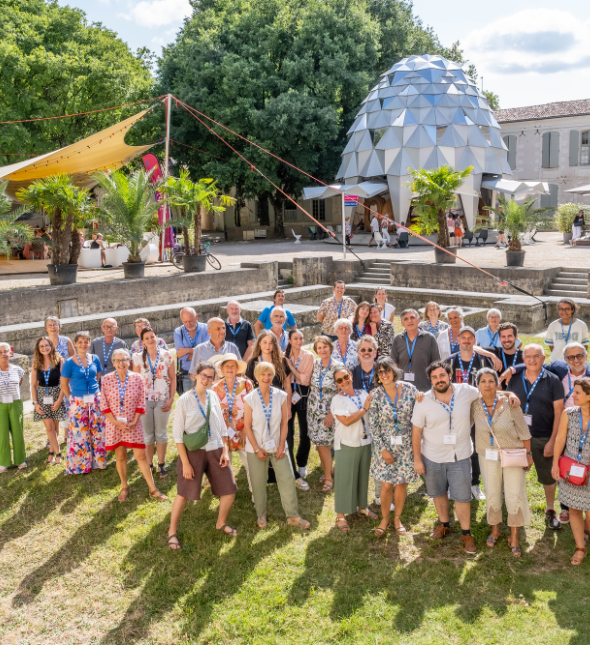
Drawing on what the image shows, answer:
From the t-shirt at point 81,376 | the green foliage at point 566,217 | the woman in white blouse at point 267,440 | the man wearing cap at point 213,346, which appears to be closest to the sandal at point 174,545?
the woman in white blouse at point 267,440

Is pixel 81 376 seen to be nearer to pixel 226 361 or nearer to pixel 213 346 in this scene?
pixel 213 346

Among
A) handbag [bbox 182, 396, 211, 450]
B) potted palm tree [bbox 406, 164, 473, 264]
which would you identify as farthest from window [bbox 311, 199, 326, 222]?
handbag [bbox 182, 396, 211, 450]

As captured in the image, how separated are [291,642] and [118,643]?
1158 millimetres

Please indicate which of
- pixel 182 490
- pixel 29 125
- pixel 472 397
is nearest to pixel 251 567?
pixel 182 490

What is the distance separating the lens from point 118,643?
158 inches

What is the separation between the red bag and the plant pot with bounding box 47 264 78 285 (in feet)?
38.8

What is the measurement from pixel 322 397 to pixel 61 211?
10325 mm

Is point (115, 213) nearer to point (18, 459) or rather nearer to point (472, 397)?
point (18, 459)

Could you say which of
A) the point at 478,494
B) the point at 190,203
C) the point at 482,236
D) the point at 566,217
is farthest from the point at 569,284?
the point at 566,217

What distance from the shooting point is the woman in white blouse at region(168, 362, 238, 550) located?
16.2 ft

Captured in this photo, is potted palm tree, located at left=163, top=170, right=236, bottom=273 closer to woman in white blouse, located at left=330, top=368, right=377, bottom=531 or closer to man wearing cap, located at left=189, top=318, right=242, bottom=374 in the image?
man wearing cap, located at left=189, top=318, right=242, bottom=374

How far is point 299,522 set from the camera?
17.6 ft

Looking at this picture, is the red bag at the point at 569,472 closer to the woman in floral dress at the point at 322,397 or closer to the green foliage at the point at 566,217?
the woman in floral dress at the point at 322,397

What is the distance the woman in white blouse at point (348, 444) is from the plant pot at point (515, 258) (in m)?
11.8
